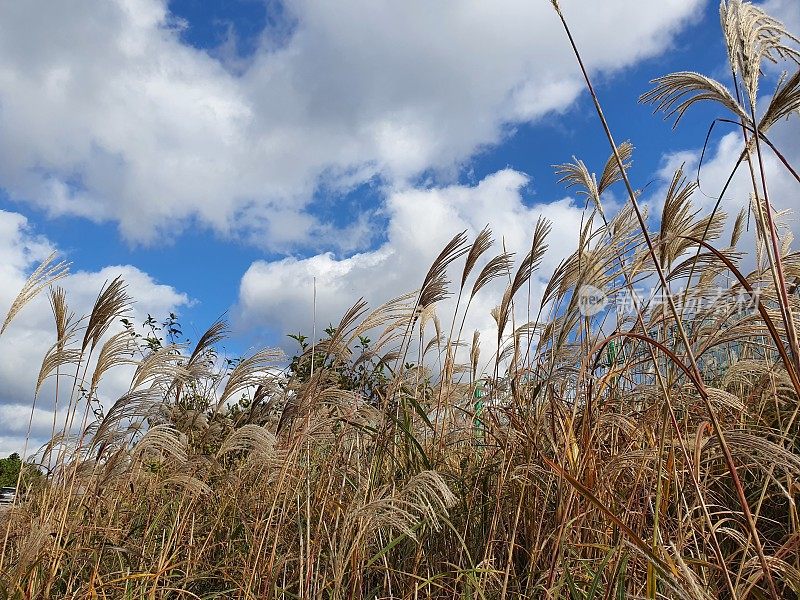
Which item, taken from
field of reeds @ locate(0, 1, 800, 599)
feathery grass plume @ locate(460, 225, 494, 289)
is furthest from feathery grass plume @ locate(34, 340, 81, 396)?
feathery grass plume @ locate(460, 225, 494, 289)

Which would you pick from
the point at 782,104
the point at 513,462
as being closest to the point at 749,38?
the point at 782,104

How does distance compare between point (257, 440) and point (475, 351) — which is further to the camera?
point (475, 351)

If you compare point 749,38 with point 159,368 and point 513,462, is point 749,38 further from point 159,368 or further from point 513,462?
point 159,368

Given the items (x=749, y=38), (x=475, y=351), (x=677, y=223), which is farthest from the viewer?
(x=475, y=351)

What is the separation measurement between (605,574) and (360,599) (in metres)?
0.87

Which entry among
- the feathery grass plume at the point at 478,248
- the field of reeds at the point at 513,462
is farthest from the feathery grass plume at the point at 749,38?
the feathery grass plume at the point at 478,248

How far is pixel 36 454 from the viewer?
13.4 feet

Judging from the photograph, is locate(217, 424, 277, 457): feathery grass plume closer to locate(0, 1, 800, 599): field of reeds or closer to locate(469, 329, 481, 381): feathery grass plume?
locate(0, 1, 800, 599): field of reeds

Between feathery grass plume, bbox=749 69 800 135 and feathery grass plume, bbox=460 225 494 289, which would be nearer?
feathery grass plume, bbox=749 69 800 135

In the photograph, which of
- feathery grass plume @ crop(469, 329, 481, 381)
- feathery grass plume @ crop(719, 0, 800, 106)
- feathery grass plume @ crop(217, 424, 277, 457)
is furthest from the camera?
feathery grass plume @ crop(469, 329, 481, 381)

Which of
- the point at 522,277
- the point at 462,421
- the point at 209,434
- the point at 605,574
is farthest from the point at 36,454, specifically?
the point at 605,574

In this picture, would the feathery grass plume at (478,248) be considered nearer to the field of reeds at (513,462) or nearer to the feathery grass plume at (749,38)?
the field of reeds at (513,462)

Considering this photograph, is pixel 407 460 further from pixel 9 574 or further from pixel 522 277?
pixel 9 574

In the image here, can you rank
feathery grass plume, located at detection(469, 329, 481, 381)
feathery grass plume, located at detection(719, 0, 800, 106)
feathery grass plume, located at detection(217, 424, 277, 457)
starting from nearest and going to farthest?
feathery grass plume, located at detection(719, 0, 800, 106) < feathery grass plume, located at detection(217, 424, 277, 457) < feathery grass plume, located at detection(469, 329, 481, 381)
